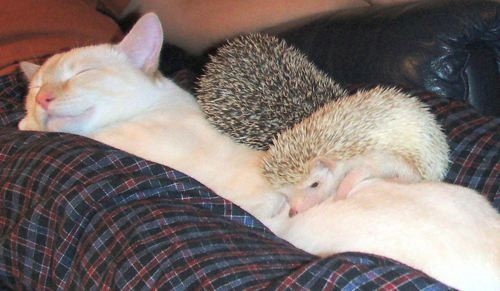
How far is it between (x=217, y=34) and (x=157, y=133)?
79 centimetres

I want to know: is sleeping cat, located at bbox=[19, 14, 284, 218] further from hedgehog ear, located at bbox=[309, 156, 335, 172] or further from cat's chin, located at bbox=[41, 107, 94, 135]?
hedgehog ear, located at bbox=[309, 156, 335, 172]

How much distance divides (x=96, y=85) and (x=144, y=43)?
0.45 ft

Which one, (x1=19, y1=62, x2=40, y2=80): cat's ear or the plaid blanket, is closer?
the plaid blanket

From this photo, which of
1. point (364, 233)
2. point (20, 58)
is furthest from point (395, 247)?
point (20, 58)

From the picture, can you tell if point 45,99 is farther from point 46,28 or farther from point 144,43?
point 46,28

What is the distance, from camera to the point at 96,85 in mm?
1415

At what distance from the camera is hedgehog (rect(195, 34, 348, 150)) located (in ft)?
4.45

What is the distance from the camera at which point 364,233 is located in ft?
3.47

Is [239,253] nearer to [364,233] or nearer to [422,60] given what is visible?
[364,233]

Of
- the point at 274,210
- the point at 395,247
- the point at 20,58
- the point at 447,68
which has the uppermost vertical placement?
the point at 447,68

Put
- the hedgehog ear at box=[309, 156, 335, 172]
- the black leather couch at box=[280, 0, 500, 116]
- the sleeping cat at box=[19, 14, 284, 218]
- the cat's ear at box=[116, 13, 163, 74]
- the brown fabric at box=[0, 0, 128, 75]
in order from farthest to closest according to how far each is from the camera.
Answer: the brown fabric at box=[0, 0, 128, 75], the black leather couch at box=[280, 0, 500, 116], the cat's ear at box=[116, 13, 163, 74], the sleeping cat at box=[19, 14, 284, 218], the hedgehog ear at box=[309, 156, 335, 172]

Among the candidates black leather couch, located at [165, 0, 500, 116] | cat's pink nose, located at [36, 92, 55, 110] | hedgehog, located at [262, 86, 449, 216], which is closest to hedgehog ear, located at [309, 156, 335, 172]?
hedgehog, located at [262, 86, 449, 216]

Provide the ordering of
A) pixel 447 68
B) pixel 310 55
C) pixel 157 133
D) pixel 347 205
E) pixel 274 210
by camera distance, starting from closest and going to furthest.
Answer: pixel 347 205 → pixel 274 210 → pixel 157 133 → pixel 447 68 → pixel 310 55

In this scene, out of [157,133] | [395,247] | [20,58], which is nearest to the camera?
[395,247]
